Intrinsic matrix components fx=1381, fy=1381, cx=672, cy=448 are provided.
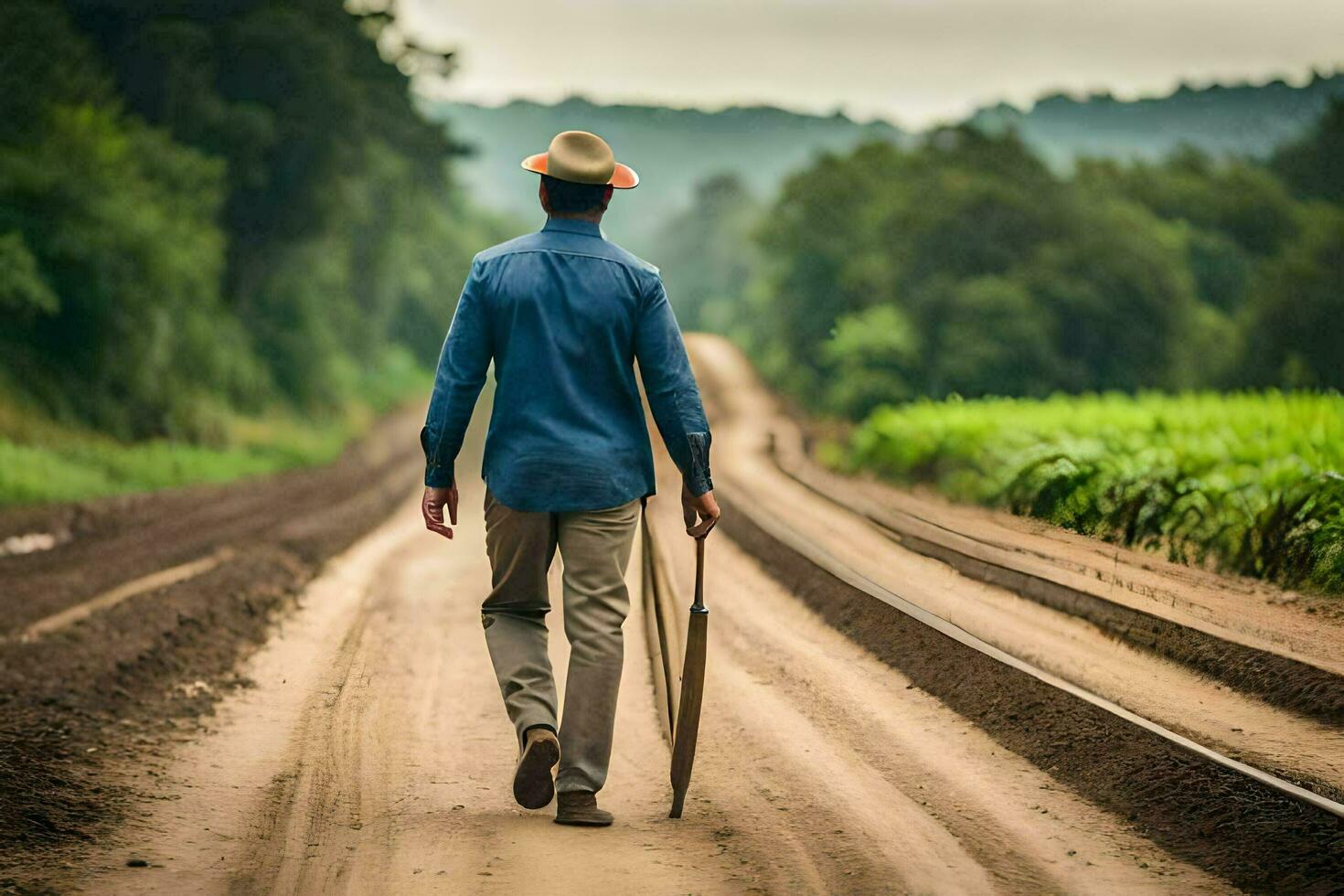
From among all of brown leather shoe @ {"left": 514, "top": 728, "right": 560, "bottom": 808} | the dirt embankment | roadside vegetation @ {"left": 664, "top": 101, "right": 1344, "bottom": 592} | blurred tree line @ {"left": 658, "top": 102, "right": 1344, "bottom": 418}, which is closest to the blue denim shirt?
brown leather shoe @ {"left": 514, "top": 728, "right": 560, "bottom": 808}

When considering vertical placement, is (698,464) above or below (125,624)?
above

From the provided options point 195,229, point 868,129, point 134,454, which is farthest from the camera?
point 868,129

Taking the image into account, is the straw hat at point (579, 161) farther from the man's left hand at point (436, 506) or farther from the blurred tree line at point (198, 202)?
the blurred tree line at point (198, 202)

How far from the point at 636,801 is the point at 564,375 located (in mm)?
1696

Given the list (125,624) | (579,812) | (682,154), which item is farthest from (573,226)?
(682,154)

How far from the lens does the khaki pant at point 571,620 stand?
4.83 metres

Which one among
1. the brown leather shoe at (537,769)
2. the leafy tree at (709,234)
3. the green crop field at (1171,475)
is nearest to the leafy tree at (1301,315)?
the green crop field at (1171,475)

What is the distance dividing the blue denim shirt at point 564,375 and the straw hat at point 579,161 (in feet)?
0.60

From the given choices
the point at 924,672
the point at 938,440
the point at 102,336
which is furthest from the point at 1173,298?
the point at 924,672

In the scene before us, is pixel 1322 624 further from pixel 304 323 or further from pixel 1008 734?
pixel 304 323

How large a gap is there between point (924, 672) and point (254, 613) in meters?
5.68

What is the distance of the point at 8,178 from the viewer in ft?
79.4

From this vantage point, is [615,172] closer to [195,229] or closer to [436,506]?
[436,506]

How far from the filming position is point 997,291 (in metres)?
22.0
